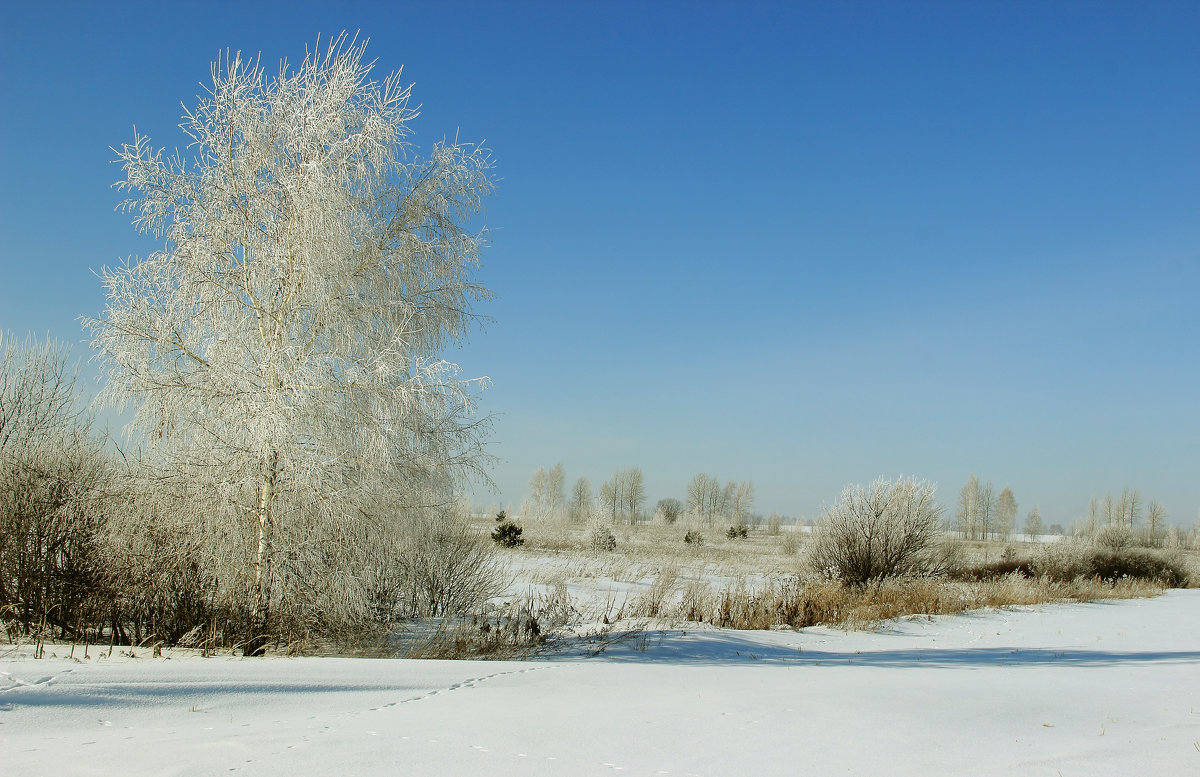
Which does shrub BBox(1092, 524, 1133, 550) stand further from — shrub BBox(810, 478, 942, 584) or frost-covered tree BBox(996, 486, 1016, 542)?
frost-covered tree BBox(996, 486, 1016, 542)

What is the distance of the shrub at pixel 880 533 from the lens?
17.7m

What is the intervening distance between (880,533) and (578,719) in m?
14.6

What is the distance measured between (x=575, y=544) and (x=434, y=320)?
1201 inches

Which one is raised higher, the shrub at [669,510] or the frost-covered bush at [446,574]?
the frost-covered bush at [446,574]

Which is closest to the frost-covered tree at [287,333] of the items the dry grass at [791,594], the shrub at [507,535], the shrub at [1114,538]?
the dry grass at [791,594]

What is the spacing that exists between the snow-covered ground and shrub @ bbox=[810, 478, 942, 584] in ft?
31.5

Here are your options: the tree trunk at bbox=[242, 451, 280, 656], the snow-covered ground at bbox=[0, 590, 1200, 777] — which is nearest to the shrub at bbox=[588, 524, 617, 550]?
the snow-covered ground at bbox=[0, 590, 1200, 777]

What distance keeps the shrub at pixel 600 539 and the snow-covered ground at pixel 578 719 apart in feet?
95.4

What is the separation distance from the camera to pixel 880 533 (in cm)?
1772

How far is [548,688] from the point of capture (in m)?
6.10

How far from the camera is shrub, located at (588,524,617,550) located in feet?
121

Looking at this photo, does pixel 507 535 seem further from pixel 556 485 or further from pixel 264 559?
pixel 556 485

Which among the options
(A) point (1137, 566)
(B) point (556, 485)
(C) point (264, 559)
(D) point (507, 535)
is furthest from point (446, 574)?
(B) point (556, 485)

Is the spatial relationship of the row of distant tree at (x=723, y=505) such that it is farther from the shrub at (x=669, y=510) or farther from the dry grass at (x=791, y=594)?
the dry grass at (x=791, y=594)
